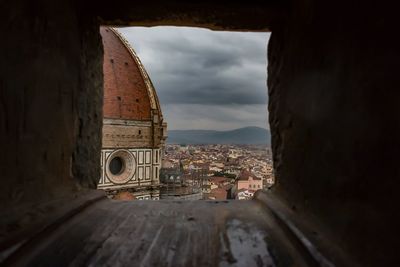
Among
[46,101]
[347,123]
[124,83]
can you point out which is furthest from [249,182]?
[347,123]

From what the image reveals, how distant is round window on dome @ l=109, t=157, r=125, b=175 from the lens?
17861 mm

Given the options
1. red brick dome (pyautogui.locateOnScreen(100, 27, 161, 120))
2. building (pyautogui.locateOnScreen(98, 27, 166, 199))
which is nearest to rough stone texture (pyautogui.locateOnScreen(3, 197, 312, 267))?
building (pyautogui.locateOnScreen(98, 27, 166, 199))

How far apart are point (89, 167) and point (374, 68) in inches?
76.0

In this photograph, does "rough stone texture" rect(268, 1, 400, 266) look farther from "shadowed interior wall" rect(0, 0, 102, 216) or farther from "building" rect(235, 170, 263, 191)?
"building" rect(235, 170, 263, 191)

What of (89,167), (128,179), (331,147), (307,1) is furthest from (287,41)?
(128,179)

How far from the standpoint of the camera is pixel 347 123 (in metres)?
1.25

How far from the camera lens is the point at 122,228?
174cm

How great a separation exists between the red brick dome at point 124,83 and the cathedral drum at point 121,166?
2.00 m

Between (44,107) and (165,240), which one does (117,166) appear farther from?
(165,240)

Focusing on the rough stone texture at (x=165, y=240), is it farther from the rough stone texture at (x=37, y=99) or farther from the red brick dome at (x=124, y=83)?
the red brick dome at (x=124, y=83)

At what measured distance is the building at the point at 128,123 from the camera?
58.2 ft

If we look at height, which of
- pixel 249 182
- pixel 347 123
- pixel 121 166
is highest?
pixel 347 123

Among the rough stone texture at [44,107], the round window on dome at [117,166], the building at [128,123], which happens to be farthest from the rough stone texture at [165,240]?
the round window on dome at [117,166]

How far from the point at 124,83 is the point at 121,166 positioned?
4676mm
